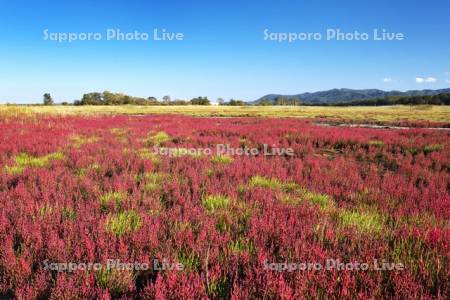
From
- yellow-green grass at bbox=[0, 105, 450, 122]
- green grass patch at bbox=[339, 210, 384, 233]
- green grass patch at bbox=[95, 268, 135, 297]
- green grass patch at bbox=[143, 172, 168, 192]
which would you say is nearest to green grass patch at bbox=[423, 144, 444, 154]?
green grass patch at bbox=[339, 210, 384, 233]

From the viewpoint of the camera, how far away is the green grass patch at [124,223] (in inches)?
140

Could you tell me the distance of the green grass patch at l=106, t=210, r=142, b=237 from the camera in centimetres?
356

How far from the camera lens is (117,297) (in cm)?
262

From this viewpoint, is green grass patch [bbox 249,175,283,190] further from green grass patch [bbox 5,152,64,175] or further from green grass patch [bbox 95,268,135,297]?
green grass patch [bbox 5,152,64,175]

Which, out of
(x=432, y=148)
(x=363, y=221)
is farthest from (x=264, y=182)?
(x=432, y=148)

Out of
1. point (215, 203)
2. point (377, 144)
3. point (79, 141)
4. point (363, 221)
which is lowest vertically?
point (363, 221)

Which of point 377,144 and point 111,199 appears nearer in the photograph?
point 111,199

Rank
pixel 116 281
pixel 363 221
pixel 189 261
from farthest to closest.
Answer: pixel 363 221 → pixel 189 261 → pixel 116 281

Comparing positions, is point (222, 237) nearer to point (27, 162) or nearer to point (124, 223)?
point (124, 223)

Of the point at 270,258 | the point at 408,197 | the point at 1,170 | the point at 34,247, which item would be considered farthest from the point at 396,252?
the point at 1,170

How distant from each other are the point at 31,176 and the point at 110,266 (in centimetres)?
394

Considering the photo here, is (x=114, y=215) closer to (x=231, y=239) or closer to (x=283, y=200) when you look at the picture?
(x=231, y=239)

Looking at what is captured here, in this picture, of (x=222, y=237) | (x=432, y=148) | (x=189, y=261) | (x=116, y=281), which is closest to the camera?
(x=116, y=281)

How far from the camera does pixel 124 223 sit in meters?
3.76
